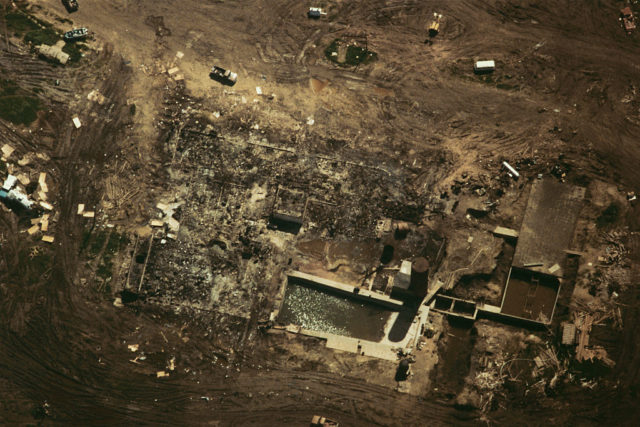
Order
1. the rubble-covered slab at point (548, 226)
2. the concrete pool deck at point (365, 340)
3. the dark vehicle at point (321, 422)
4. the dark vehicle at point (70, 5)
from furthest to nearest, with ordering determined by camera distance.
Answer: the dark vehicle at point (70, 5)
the concrete pool deck at point (365, 340)
the rubble-covered slab at point (548, 226)
the dark vehicle at point (321, 422)

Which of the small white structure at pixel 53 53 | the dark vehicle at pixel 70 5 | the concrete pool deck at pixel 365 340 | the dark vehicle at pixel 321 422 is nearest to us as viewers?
the dark vehicle at pixel 321 422

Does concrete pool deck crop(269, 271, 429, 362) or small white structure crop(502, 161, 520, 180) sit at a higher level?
small white structure crop(502, 161, 520, 180)

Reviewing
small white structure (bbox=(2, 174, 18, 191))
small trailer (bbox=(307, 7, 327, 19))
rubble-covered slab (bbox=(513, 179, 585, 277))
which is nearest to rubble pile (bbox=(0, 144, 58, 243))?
small white structure (bbox=(2, 174, 18, 191))

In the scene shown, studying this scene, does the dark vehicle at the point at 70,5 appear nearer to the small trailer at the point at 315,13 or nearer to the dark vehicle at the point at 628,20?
the small trailer at the point at 315,13

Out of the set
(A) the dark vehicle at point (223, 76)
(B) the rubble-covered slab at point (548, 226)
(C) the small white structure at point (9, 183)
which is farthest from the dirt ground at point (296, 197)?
(C) the small white structure at point (9, 183)

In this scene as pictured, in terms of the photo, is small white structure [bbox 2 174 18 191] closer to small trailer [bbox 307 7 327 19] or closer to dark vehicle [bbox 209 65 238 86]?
dark vehicle [bbox 209 65 238 86]

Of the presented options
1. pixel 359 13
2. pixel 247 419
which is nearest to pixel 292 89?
pixel 359 13
